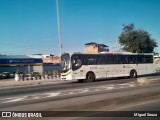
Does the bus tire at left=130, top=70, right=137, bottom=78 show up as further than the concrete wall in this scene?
No

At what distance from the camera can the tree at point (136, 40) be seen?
2367 inches

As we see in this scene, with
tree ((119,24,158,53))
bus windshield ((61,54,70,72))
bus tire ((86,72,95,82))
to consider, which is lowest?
bus tire ((86,72,95,82))

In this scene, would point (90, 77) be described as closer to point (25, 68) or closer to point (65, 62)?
point (65, 62)

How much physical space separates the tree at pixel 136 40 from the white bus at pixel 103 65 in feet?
82.1

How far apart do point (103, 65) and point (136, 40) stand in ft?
105

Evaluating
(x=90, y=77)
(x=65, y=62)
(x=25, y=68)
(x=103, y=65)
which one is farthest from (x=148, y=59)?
(x=25, y=68)

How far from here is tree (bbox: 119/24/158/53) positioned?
60.1 m

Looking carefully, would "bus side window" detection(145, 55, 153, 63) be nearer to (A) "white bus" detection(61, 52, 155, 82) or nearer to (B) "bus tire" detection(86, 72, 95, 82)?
(A) "white bus" detection(61, 52, 155, 82)

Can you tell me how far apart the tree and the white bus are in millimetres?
25021

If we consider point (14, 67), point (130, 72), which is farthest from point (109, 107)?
point (14, 67)

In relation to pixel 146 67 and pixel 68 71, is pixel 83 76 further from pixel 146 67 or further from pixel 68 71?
pixel 146 67

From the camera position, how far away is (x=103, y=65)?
30.2m

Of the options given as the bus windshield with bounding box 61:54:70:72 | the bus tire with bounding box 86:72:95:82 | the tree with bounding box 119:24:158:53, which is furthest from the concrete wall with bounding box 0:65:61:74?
the bus tire with bounding box 86:72:95:82

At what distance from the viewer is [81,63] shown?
28297 millimetres
